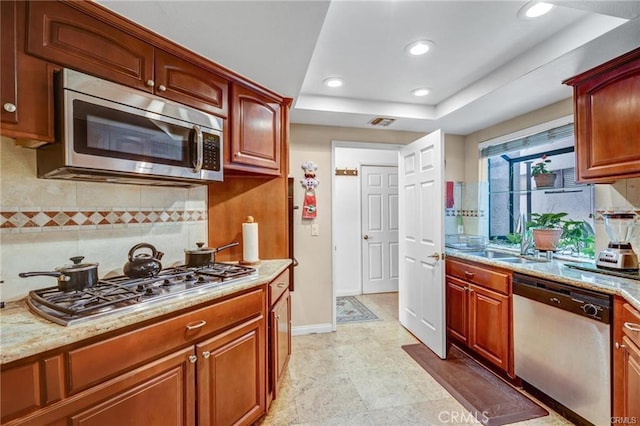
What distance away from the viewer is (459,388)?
2.15m

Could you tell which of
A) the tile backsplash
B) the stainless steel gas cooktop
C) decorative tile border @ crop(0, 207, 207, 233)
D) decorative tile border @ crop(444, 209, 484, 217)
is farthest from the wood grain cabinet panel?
decorative tile border @ crop(444, 209, 484, 217)

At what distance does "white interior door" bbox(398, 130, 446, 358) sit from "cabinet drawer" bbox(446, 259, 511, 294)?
0.72 feet

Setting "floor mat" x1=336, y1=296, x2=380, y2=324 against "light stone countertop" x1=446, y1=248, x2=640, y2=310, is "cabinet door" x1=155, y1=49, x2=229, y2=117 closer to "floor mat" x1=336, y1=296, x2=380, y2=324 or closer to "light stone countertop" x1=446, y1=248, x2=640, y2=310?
"light stone countertop" x1=446, y1=248, x2=640, y2=310

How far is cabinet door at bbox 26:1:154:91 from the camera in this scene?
3.84 feet

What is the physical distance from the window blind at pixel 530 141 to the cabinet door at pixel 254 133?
94.6 inches

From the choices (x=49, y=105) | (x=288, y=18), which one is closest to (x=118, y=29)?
(x=49, y=105)

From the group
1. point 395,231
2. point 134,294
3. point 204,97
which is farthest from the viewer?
point 395,231

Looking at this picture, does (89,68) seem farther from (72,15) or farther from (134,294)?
(134,294)

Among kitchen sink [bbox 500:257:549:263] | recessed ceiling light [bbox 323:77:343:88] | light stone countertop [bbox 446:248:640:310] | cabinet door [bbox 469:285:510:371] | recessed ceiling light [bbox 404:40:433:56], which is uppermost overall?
recessed ceiling light [bbox 323:77:343:88]

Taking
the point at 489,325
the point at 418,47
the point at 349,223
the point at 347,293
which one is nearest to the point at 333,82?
the point at 418,47

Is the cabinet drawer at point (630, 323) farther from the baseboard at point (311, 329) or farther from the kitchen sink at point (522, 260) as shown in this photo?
the baseboard at point (311, 329)

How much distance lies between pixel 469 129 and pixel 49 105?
365 cm

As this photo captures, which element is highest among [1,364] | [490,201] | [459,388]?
[490,201]

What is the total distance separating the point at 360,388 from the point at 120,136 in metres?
2.17
